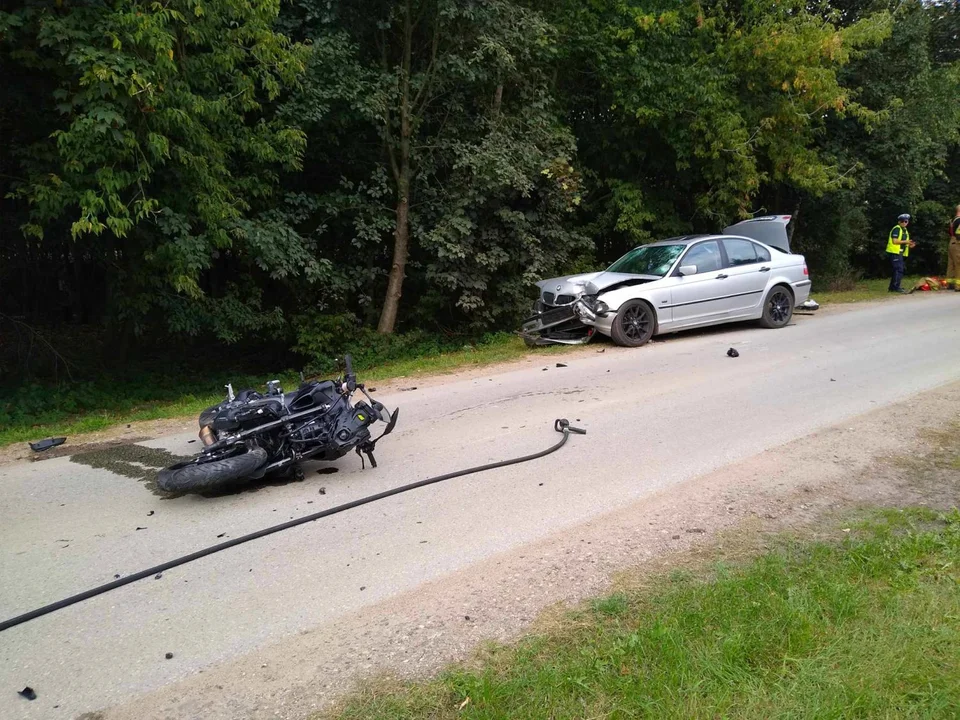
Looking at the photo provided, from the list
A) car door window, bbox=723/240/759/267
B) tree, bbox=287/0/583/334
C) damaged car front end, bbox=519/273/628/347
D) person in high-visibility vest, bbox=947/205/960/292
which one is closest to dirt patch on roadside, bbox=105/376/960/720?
damaged car front end, bbox=519/273/628/347

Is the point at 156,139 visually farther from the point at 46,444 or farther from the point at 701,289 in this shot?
the point at 701,289

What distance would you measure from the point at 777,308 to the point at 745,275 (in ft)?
3.55

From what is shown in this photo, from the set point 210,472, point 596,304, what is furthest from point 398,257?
point 210,472

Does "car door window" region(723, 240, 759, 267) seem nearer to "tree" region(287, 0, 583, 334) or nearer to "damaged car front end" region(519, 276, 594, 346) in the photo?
"damaged car front end" region(519, 276, 594, 346)

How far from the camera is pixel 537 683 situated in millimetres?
3066

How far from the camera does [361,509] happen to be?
5238 millimetres

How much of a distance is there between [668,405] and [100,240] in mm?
9042

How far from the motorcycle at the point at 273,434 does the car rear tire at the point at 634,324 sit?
247 inches

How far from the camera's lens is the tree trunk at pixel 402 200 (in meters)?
13.5

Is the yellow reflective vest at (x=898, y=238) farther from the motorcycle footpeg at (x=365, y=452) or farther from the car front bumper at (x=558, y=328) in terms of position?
the motorcycle footpeg at (x=365, y=452)

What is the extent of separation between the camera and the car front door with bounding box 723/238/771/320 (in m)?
12.5

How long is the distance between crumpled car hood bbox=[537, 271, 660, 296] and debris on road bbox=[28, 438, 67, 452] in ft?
24.2

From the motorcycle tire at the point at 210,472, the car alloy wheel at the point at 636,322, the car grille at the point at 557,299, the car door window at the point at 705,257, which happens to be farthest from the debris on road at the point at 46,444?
the car door window at the point at 705,257

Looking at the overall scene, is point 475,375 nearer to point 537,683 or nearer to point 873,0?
point 537,683
